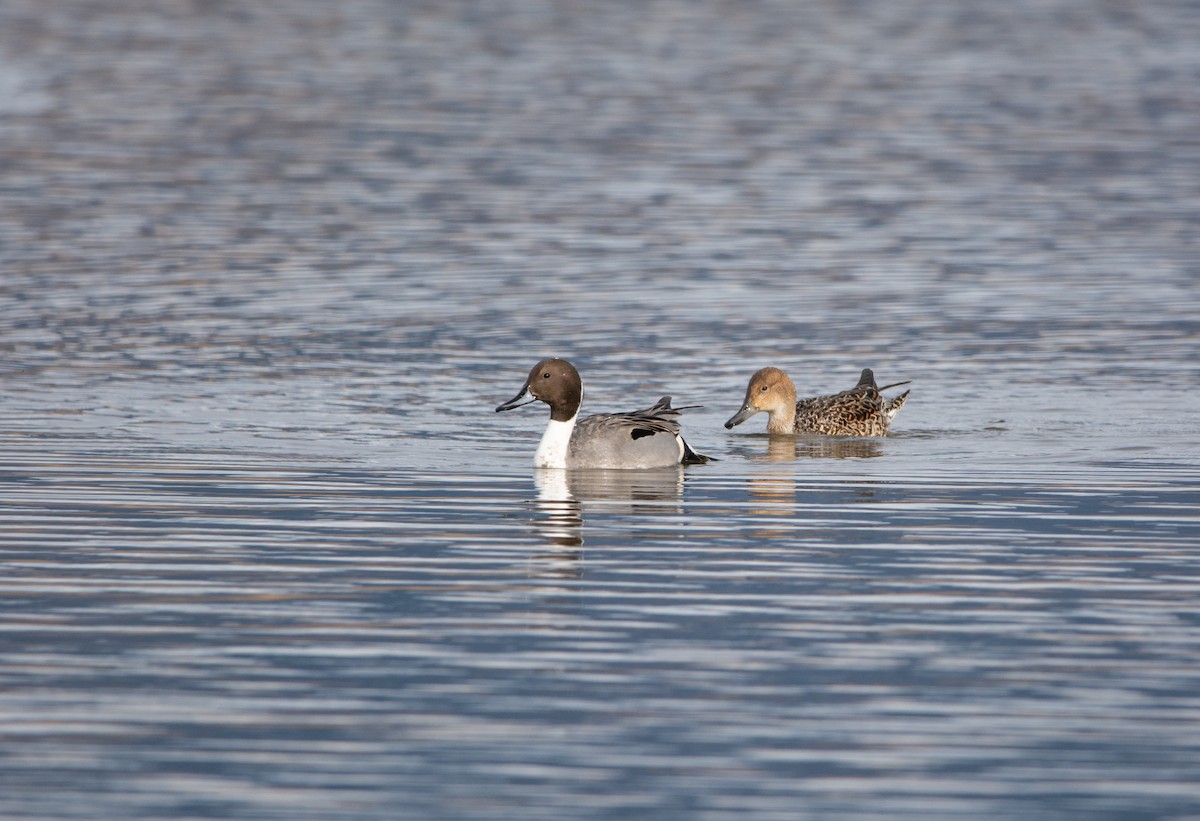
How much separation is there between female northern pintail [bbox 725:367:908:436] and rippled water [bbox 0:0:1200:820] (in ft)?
0.62

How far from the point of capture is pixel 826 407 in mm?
17672

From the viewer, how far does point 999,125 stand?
39.0 metres

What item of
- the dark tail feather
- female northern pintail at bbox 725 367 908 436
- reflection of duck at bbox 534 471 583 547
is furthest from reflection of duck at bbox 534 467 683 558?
female northern pintail at bbox 725 367 908 436

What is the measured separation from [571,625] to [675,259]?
15893mm

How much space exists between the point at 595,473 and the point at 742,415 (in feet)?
6.69

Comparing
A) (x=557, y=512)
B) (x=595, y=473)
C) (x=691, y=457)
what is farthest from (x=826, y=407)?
(x=557, y=512)

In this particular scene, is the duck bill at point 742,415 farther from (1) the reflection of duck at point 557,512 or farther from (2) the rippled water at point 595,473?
(1) the reflection of duck at point 557,512

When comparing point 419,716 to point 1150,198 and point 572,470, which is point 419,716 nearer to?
point 572,470

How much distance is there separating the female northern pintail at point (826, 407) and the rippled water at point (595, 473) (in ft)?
0.62

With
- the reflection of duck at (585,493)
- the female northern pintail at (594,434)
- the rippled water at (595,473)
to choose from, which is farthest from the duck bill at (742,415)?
the reflection of duck at (585,493)

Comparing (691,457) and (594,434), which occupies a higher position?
(594,434)

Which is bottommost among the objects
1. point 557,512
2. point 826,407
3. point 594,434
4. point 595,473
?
point 557,512

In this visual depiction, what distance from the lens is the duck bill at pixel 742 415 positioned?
57.3 feet

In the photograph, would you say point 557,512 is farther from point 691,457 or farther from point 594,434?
point 691,457
